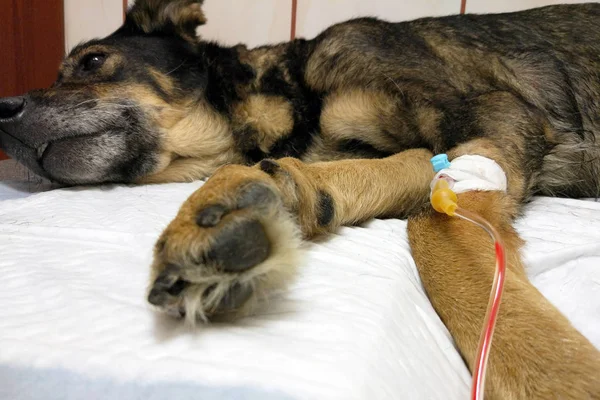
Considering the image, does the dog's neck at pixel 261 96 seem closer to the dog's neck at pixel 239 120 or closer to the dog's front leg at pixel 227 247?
the dog's neck at pixel 239 120

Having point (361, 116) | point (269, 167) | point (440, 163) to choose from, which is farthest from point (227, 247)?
point (361, 116)

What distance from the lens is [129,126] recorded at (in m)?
1.44

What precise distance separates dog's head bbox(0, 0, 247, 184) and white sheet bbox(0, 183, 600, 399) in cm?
41

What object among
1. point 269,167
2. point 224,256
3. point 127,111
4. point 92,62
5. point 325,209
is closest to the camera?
point 224,256

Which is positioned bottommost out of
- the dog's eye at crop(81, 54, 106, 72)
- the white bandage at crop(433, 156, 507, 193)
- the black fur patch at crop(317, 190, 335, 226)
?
the black fur patch at crop(317, 190, 335, 226)

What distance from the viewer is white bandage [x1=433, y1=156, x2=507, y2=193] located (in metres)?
1.01

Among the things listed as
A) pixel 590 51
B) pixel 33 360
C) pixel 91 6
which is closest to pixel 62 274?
pixel 33 360

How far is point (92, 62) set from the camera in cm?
156

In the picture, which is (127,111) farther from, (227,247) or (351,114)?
(227,247)

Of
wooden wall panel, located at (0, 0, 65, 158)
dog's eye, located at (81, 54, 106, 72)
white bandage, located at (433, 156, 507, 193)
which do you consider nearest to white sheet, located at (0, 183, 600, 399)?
white bandage, located at (433, 156, 507, 193)

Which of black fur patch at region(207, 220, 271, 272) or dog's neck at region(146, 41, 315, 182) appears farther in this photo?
dog's neck at region(146, 41, 315, 182)

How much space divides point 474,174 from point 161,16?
3.86 ft

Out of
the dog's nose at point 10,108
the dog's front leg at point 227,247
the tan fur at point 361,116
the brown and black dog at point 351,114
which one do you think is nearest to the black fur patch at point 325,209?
the brown and black dog at point 351,114

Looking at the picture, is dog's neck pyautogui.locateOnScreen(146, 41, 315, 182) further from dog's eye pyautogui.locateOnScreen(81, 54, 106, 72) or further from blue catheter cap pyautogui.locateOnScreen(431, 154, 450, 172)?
blue catheter cap pyautogui.locateOnScreen(431, 154, 450, 172)
